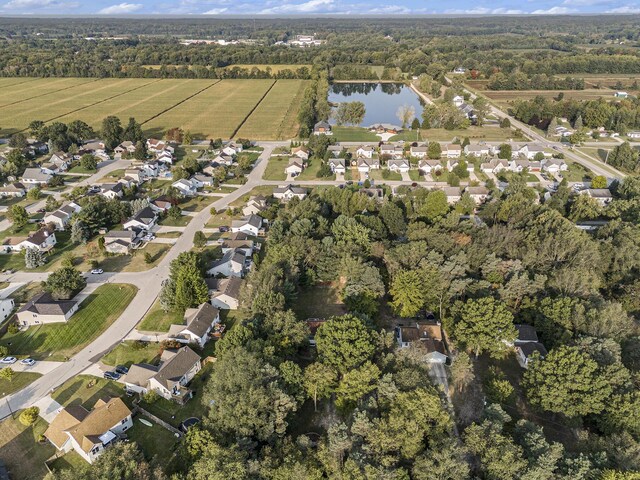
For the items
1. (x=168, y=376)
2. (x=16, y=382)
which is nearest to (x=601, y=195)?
(x=168, y=376)

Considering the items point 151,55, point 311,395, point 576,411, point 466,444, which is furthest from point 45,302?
point 151,55

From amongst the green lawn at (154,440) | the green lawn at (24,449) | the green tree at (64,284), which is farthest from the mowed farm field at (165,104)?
the green lawn at (24,449)

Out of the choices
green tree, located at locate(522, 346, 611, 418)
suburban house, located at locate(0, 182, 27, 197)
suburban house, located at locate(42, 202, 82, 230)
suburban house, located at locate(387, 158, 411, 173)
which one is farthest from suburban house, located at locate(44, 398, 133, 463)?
suburban house, located at locate(387, 158, 411, 173)

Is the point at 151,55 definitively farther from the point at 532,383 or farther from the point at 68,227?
the point at 532,383

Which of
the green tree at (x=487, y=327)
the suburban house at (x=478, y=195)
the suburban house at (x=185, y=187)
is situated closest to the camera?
the green tree at (x=487, y=327)

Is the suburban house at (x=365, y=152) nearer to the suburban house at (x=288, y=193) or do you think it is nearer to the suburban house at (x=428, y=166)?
the suburban house at (x=428, y=166)

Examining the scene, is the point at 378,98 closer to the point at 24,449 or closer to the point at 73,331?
the point at 73,331
